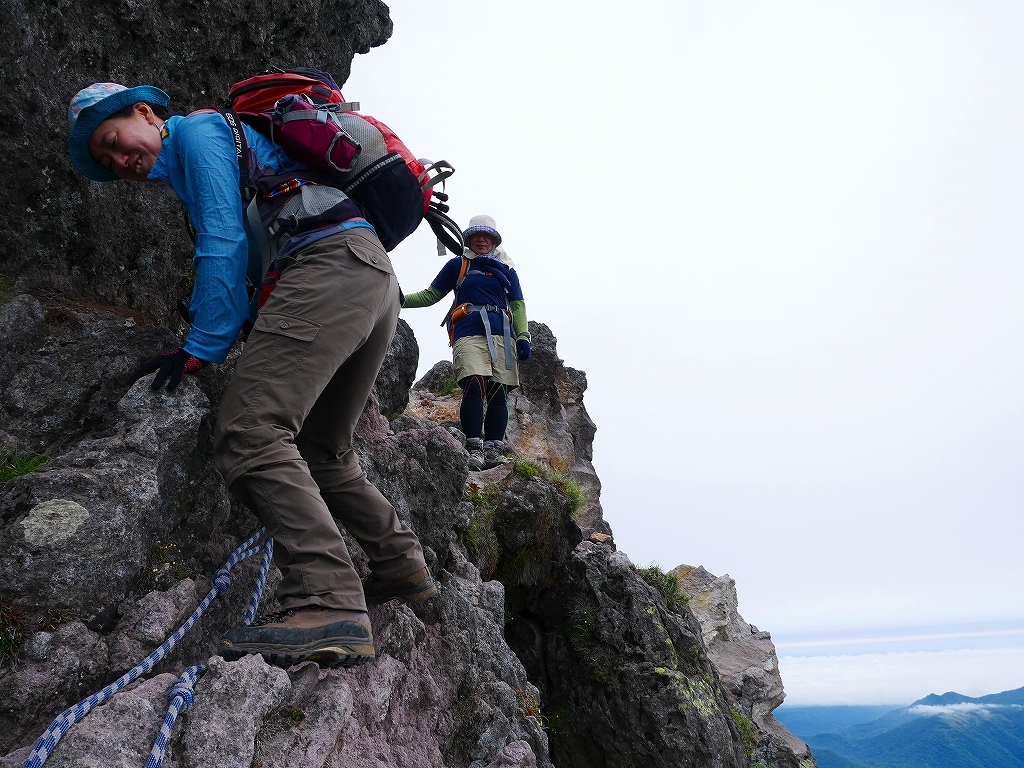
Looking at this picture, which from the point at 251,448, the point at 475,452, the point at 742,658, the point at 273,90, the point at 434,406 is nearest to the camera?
the point at 251,448

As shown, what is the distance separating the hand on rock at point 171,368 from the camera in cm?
501

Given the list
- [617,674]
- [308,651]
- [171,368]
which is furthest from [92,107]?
[617,674]

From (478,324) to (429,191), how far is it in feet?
23.1

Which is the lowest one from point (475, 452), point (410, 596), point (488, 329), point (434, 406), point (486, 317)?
point (410, 596)

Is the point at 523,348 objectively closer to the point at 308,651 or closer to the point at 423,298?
the point at 423,298

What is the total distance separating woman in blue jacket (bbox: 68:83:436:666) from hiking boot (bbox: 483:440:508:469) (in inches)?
244

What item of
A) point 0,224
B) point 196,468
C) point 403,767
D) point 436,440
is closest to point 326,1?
point 0,224

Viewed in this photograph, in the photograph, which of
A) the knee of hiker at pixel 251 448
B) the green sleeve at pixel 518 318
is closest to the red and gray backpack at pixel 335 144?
the knee of hiker at pixel 251 448

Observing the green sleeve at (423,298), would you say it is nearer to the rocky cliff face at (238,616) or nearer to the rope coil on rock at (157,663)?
the rocky cliff face at (238,616)

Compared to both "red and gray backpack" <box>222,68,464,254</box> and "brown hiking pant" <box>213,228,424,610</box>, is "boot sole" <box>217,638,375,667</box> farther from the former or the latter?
"red and gray backpack" <box>222,68,464,254</box>

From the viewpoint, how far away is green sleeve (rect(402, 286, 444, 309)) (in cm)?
1258

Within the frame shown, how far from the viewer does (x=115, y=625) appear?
4.57m

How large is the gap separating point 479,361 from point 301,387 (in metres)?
8.01

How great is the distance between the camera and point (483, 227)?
42.2ft
